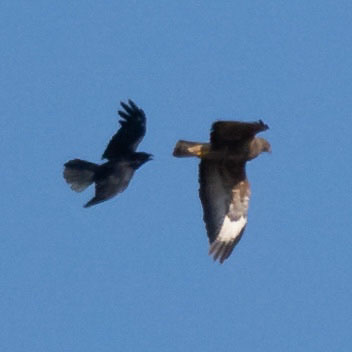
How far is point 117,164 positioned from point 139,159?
296mm

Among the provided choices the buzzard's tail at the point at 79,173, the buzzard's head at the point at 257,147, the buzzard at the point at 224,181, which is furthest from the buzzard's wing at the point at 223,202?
the buzzard's tail at the point at 79,173

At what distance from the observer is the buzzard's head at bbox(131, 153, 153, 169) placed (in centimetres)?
1506

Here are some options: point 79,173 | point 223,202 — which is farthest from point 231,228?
point 79,173

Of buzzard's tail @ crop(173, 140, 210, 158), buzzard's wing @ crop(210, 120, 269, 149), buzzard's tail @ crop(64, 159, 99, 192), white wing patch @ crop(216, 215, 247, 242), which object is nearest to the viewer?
buzzard's wing @ crop(210, 120, 269, 149)

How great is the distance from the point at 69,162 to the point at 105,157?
40 centimetres

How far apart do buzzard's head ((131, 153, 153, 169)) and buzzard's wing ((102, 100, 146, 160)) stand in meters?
0.08

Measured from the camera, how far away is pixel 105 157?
15.0m

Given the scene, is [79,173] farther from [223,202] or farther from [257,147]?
[257,147]

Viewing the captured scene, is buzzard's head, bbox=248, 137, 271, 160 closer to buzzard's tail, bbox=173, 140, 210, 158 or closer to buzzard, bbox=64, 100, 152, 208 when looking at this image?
buzzard's tail, bbox=173, 140, 210, 158

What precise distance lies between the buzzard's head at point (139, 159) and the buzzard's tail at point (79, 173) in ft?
1.31

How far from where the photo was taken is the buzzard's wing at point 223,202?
15359 mm

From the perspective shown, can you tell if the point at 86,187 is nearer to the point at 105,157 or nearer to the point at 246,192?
the point at 105,157

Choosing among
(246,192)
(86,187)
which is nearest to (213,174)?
(246,192)

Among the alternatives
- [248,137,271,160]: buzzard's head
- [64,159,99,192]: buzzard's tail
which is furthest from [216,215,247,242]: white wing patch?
[64,159,99,192]: buzzard's tail
